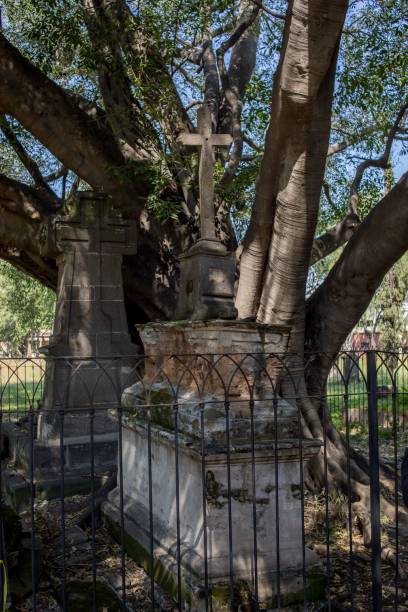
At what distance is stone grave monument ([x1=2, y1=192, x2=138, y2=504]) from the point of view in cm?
691

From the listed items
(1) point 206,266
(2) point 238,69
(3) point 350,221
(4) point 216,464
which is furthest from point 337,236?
(4) point 216,464

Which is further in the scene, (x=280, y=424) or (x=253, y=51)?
(x=253, y=51)

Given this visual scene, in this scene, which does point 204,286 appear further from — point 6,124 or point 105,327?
point 6,124

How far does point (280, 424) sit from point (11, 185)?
6.25 meters

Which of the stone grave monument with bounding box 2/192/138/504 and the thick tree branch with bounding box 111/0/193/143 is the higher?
the thick tree branch with bounding box 111/0/193/143

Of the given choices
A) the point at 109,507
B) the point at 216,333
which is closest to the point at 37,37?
the point at 216,333

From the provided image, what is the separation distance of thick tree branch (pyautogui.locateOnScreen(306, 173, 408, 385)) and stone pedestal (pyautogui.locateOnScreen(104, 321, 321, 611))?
3.80ft

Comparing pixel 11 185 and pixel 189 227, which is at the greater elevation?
pixel 11 185

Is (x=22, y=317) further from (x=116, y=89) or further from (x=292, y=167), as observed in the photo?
(x=292, y=167)

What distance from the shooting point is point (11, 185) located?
27.5 ft

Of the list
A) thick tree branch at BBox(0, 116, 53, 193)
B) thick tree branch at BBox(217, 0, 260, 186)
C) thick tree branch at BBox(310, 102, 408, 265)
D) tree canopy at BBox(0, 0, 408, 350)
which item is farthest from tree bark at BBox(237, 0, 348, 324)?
thick tree branch at BBox(0, 116, 53, 193)

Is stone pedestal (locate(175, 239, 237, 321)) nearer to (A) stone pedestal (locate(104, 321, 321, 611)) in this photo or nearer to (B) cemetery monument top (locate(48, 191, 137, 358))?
(A) stone pedestal (locate(104, 321, 321, 611))

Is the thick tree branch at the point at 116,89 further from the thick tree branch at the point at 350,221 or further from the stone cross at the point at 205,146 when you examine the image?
the thick tree branch at the point at 350,221

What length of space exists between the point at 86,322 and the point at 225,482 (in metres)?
4.06
